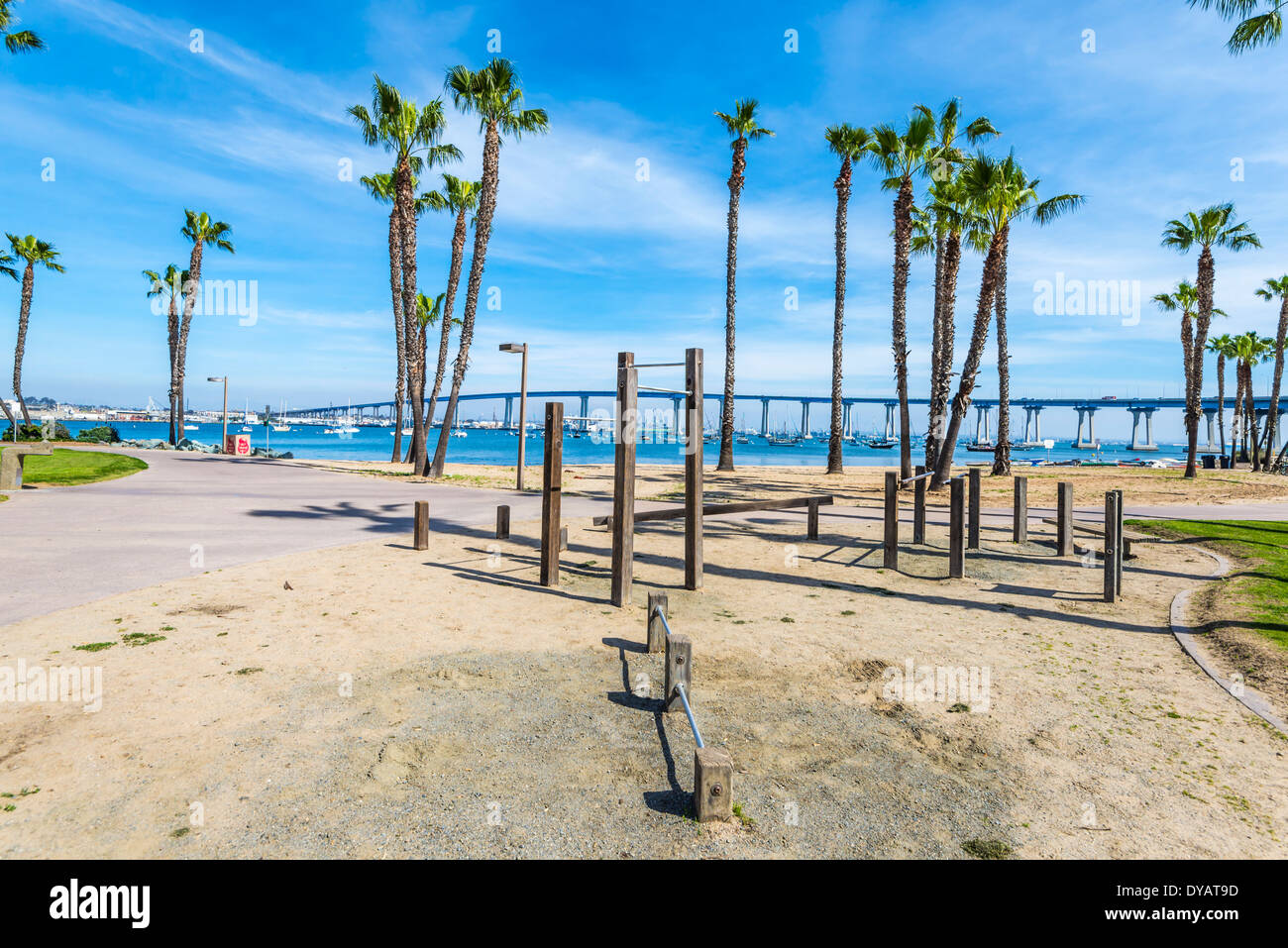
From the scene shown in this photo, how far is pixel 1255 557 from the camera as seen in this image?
37.3 ft

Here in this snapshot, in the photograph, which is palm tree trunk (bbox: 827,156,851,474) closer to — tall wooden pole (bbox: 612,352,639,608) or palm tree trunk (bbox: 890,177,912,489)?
palm tree trunk (bbox: 890,177,912,489)

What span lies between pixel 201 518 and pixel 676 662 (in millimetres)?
13527

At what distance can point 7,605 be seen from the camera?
7.48 metres

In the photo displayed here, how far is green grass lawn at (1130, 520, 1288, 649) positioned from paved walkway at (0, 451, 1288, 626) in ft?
8.03

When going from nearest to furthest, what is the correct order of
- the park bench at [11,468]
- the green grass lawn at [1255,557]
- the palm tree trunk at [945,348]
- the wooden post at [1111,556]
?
1. the green grass lawn at [1255,557]
2. the wooden post at [1111,556]
3. the park bench at [11,468]
4. the palm tree trunk at [945,348]

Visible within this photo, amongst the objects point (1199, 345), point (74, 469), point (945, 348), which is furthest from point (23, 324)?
point (1199, 345)

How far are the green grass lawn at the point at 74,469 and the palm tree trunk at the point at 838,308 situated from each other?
28.5m

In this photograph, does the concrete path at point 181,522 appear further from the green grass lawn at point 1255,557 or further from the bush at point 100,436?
the bush at point 100,436

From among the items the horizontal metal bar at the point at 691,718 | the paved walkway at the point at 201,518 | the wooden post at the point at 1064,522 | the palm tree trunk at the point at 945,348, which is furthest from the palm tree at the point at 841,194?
the horizontal metal bar at the point at 691,718

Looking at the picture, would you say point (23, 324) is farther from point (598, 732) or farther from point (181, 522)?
point (598, 732)

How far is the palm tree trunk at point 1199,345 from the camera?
32.8 m
